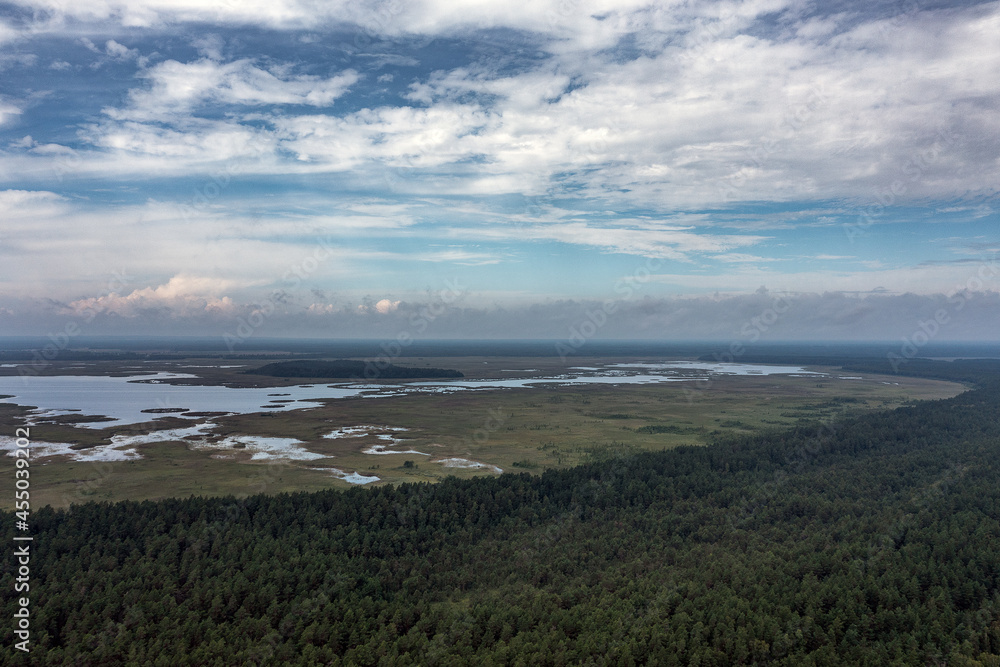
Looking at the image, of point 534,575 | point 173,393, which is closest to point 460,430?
point 534,575

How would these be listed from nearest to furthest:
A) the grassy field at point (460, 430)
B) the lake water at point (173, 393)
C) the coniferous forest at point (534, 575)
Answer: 1. the coniferous forest at point (534, 575)
2. the grassy field at point (460, 430)
3. the lake water at point (173, 393)

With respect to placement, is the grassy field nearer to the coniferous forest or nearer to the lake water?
the lake water

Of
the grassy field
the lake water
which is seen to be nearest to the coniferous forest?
the grassy field

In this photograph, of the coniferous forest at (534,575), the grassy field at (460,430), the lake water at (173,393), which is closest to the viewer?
the coniferous forest at (534,575)

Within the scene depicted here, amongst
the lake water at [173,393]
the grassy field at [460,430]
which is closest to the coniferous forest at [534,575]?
the grassy field at [460,430]

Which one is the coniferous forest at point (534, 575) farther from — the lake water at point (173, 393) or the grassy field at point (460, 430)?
the lake water at point (173, 393)

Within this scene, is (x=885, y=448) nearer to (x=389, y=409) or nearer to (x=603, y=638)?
(x=603, y=638)
